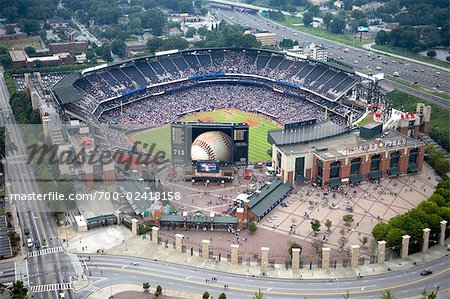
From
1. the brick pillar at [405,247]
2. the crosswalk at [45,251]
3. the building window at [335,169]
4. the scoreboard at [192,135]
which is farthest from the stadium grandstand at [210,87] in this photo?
the brick pillar at [405,247]

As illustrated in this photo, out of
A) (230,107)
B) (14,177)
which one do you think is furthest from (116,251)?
(230,107)

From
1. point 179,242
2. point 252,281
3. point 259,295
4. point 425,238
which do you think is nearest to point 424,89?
point 425,238

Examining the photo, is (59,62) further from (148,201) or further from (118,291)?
(118,291)

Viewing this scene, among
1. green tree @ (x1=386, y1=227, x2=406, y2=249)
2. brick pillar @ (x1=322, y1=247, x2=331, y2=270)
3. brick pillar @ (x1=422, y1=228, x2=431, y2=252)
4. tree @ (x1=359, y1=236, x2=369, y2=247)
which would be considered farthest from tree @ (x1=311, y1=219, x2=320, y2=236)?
brick pillar @ (x1=422, y1=228, x2=431, y2=252)

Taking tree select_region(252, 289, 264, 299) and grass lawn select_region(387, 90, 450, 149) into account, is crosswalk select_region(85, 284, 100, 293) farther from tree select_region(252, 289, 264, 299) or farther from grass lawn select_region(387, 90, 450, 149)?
grass lawn select_region(387, 90, 450, 149)

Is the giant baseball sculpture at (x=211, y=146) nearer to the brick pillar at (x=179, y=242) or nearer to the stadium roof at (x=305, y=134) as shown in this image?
the stadium roof at (x=305, y=134)

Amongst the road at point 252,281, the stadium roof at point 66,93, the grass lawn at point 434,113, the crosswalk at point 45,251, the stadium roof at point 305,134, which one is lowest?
the road at point 252,281

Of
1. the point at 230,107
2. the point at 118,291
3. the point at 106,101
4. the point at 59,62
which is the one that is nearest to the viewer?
the point at 118,291
